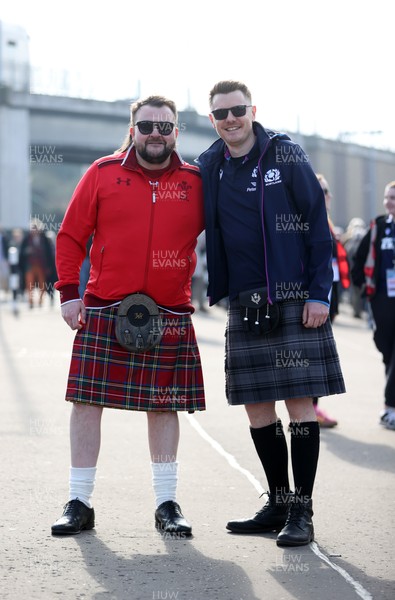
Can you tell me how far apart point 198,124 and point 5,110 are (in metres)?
7.67

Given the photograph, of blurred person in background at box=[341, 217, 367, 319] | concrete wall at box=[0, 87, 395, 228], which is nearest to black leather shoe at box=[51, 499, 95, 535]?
blurred person in background at box=[341, 217, 367, 319]

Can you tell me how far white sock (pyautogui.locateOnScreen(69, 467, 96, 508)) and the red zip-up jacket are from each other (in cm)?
80

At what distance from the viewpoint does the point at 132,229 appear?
5.55 meters

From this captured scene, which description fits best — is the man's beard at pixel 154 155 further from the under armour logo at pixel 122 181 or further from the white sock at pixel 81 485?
the white sock at pixel 81 485

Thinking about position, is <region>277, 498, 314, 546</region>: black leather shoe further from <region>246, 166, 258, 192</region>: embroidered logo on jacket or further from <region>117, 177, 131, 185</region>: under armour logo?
<region>117, 177, 131, 185</region>: under armour logo

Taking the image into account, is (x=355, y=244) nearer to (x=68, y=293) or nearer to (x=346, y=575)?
(x=68, y=293)

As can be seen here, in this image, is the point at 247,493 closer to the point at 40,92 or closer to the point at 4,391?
the point at 4,391

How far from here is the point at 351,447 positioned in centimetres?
845

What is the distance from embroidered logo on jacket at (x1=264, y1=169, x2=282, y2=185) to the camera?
5.45 metres

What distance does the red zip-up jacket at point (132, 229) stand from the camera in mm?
5551

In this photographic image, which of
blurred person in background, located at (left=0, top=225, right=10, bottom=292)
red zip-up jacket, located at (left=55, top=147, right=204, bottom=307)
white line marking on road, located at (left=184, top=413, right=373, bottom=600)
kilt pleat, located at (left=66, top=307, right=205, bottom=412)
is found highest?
red zip-up jacket, located at (left=55, top=147, right=204, bottom=307)

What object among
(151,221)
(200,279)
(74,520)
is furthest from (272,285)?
(200,279)

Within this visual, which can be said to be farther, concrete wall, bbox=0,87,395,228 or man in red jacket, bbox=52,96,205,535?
concrete wall, bbox=0,87,395,228

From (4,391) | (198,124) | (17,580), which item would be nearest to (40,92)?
(198,124)
